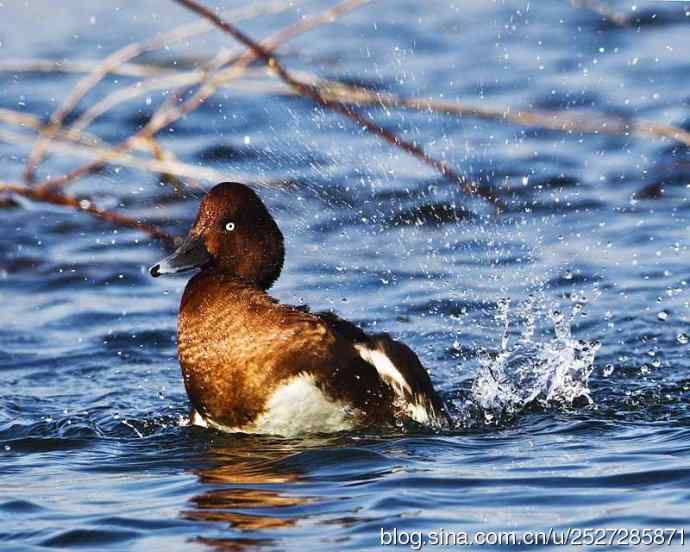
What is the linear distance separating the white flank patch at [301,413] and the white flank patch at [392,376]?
24 centimetres

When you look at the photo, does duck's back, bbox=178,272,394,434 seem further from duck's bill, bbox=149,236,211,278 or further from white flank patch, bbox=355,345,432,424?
duck's bill, bbox=149,236,211,278

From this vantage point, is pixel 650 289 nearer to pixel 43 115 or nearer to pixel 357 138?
pixel 357 138

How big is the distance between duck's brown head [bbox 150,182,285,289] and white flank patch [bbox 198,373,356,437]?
0.61 meters

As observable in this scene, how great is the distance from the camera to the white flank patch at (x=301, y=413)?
232 inches

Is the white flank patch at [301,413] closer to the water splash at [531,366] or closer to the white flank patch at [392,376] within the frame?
the white flank patch at [392,376]

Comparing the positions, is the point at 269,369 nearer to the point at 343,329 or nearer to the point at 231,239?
the point at 343,329

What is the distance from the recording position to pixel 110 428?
260 inches

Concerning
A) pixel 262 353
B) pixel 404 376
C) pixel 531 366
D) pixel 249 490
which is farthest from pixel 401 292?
pixel 249 490

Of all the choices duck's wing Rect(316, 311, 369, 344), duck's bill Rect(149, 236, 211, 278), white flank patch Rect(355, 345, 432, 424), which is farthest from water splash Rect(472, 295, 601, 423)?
duck's bill Rect(149, 236, 211, 278)

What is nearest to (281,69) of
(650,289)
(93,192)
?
(650,289)

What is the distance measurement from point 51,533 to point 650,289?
14.3 ft

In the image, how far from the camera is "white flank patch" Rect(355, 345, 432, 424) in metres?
6.16

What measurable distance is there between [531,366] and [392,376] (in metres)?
1.50

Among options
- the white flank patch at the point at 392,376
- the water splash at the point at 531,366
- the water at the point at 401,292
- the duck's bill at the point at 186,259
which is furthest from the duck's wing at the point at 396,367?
the duck's bill at the point at 186,259
